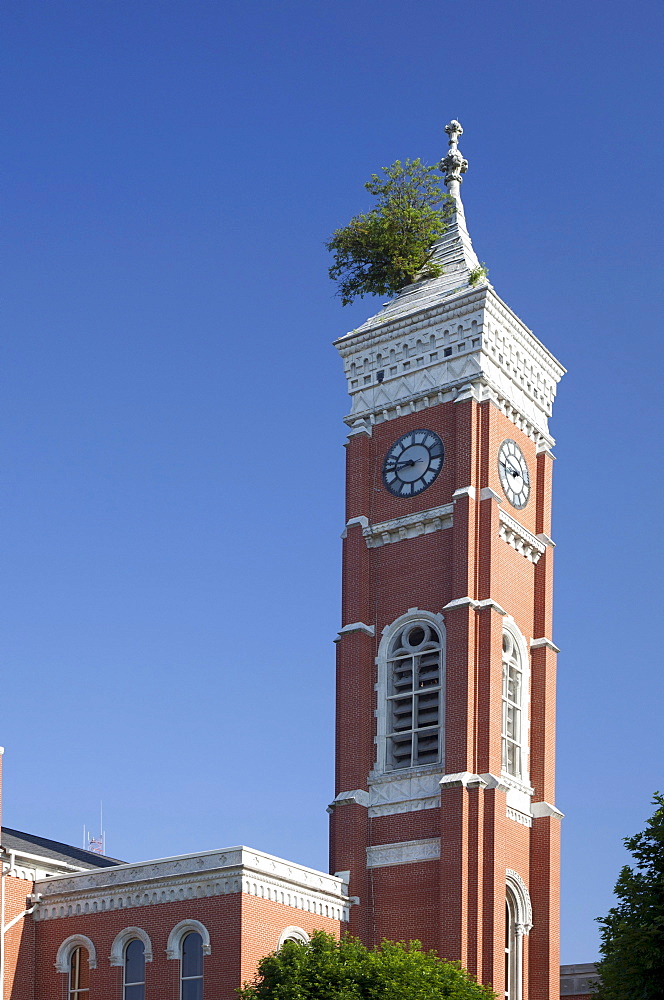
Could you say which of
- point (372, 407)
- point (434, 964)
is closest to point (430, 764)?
point (434, 964)

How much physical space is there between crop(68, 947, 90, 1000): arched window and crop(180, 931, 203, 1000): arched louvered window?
380 cm

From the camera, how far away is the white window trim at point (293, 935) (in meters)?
46.4

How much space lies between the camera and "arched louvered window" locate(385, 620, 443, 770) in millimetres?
51875

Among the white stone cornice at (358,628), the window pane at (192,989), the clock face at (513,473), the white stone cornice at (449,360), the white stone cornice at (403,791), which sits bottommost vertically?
the window pane at (192,989)

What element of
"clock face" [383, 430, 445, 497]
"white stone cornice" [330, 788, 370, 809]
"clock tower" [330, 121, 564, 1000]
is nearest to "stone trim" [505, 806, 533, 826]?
"clock tower" [330, 121, 564, 1000]

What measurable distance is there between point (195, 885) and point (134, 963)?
343 centimetres

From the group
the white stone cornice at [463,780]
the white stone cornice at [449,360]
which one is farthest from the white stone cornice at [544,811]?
the white stone cornice at [449,360]

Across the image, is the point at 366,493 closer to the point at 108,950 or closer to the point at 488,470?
the point at 488,470

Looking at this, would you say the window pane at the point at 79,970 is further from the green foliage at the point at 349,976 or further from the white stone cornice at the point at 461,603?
the white stone cornice at the point at 461,603

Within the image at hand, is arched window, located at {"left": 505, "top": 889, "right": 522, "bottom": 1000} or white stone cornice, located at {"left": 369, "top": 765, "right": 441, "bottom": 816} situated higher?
white stone cornice, located at {"left": 369, "top": 765, "right": 441, "bottom": 816}

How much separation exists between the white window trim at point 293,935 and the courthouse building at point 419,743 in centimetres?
10

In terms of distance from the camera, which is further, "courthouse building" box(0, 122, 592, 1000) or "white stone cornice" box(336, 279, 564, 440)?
"white stone cornice" box(336, 279, 564, 440)

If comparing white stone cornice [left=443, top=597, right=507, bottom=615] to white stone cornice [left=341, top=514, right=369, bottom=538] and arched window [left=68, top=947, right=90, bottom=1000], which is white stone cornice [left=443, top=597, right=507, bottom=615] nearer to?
white stone cornice [left=341, top=514, right=369, bottom=538]

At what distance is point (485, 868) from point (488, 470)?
13.0m
